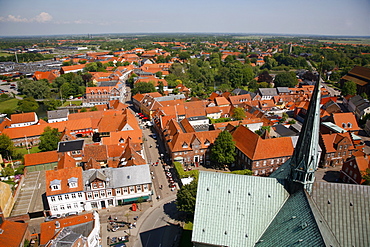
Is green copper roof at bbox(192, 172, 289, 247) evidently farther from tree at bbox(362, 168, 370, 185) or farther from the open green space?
the open green space

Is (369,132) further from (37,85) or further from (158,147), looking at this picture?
(37,85)

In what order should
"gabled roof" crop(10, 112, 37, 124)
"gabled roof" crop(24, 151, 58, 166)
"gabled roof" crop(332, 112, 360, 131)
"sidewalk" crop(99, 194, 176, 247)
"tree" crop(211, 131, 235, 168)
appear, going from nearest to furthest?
"sidewalk" crop(99, 194, 176, 247), "tree" crop(211, 131, 235, 168), "gabled roof" crop(24, 151, 58, 166), "gabled roof" crop(332, 112, 360, 131), "gabled roof" crop(10, 112, 37, 124)

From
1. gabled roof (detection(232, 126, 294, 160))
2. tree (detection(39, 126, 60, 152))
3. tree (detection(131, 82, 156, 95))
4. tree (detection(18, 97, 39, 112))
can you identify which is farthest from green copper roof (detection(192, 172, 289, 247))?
tree (detection(18, 97, 39, 112))

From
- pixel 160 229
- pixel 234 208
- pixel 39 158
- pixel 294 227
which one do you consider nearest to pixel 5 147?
pixel 39 158

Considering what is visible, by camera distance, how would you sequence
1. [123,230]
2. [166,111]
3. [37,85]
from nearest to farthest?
[123,230]
[166,111]
[37,85]

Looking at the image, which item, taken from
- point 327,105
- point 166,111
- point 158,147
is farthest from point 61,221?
point 327,105

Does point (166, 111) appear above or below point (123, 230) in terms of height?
above
